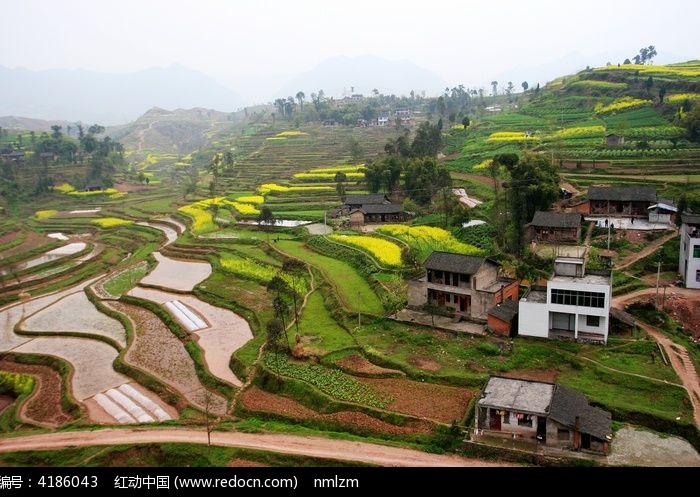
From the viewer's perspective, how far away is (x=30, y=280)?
43.3 metres

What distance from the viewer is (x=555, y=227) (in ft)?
124

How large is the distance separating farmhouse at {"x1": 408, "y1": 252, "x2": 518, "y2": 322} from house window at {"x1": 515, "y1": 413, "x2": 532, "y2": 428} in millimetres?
9916

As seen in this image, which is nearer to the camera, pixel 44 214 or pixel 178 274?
pixel 178 274

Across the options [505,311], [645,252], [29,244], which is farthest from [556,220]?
[29,244]

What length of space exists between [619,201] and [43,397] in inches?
1534

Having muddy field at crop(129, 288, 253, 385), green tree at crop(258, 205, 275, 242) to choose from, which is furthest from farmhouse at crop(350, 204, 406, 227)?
muddy field at crop(129, 288, 253, 385)

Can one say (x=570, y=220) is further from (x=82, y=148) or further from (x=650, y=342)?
(x=82, y=148)

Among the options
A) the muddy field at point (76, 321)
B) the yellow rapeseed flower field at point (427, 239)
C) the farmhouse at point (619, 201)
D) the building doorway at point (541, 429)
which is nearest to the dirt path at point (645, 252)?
the farmhouse at point (619, 201)

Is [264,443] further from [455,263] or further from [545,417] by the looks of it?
[455,263]

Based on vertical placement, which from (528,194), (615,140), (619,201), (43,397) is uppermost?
(615,140)

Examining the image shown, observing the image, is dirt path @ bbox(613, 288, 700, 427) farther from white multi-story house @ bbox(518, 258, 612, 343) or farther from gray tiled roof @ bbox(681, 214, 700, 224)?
gray tiled roof @ bbox(681, 214, 700, 224)

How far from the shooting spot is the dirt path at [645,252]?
33.1 m

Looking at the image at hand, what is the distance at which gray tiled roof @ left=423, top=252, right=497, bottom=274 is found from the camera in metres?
28.0

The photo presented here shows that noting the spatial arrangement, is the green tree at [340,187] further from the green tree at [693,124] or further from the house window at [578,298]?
the house window at [578,298]
